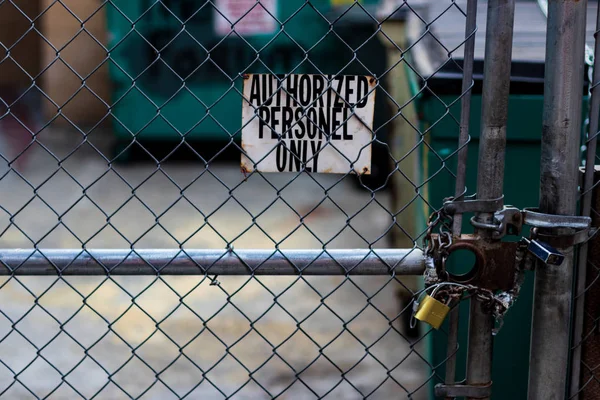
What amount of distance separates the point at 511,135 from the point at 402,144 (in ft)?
5.88

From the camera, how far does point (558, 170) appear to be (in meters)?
1.65

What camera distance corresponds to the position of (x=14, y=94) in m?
11.1

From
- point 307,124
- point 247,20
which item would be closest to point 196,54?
point 247,20

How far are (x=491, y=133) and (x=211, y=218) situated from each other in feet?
14.4

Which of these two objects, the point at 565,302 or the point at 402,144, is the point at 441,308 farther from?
the point at 402,144

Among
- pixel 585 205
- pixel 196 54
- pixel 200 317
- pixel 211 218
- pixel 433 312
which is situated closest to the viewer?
pixel 433 312

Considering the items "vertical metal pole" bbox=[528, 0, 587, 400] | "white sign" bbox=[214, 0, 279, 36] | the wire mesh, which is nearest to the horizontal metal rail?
the wire mesh

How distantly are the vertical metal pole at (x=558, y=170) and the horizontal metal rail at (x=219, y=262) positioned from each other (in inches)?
11.7

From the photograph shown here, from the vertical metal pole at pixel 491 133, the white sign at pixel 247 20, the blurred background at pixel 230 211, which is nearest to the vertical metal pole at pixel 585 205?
the vertical metal pole at pixel 491 133

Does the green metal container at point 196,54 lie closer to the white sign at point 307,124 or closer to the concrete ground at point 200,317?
the concrete ground at point 200,317

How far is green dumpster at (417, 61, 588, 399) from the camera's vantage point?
236 cm

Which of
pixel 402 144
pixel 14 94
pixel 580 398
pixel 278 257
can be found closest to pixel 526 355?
pixel 580 398

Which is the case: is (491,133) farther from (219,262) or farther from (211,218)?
(211,218)

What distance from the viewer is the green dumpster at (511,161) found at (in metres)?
2.36
